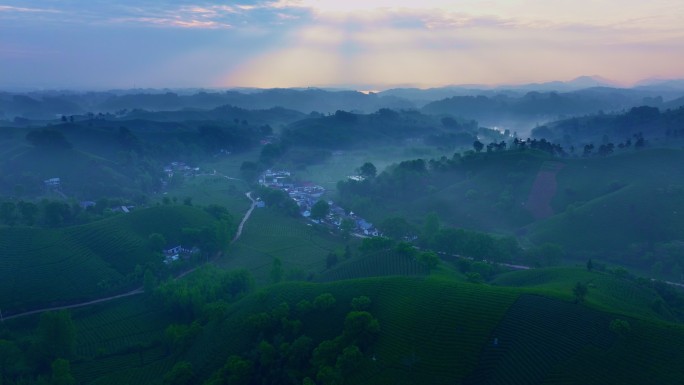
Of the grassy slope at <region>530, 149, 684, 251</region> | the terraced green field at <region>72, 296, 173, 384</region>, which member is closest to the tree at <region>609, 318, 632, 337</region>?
the grassy slope at <region>530, 149, 684, 251</region>

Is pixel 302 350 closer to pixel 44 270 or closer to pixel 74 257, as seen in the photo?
pixel 44 270

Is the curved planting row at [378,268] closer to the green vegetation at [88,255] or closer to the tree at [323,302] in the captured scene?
the tree at [323,302]

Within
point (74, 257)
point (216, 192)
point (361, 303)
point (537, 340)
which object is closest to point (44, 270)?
point (74, 257)

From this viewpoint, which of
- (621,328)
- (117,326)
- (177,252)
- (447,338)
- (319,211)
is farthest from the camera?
(319,211)

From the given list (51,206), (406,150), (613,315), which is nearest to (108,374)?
(51,206)

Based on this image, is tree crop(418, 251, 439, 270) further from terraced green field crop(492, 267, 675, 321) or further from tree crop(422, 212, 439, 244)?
tree crop(422, 212, 439, 244)

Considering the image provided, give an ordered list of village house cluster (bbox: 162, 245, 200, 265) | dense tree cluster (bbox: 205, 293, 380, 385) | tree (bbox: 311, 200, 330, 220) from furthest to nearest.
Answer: tree (bbox: 311, 200, 330, 220) < village house cluster (bbox: 162, 245, 200, 265) < dense tree cluster (bbox: 205, 293, 380, 385)

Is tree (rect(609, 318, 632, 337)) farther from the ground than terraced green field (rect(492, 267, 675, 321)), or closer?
farther from the ground

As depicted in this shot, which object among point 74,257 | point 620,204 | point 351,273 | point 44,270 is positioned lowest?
point 44,270
